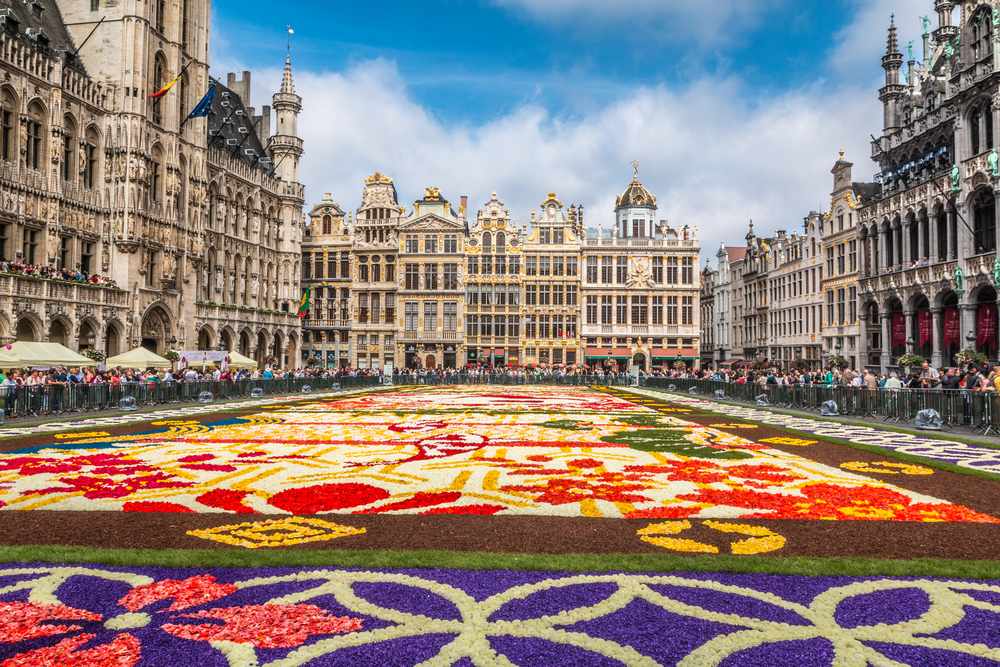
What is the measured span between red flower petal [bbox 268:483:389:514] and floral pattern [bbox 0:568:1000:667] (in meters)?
1.96

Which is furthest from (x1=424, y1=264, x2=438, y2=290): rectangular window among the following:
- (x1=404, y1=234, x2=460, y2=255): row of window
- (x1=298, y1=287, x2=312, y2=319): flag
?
(x1=298, y1=287, x2=312, y2=319): flag

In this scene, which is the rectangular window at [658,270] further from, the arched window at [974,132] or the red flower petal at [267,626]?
the red flower petal at [267,626]

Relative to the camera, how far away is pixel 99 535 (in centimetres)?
520

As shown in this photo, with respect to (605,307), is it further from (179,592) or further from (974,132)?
(179,592)

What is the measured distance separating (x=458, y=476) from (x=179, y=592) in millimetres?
4155

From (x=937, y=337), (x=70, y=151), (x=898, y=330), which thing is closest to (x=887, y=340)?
(x=898, y=330)

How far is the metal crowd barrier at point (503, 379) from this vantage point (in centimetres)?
4291

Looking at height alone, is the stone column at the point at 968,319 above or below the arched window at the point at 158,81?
below

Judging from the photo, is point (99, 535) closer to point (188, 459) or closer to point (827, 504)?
point (188, 459)

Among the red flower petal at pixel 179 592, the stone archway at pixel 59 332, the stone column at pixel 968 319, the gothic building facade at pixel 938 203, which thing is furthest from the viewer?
the stone archway at pixel 59 332

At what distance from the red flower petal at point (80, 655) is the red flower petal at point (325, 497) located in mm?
2795

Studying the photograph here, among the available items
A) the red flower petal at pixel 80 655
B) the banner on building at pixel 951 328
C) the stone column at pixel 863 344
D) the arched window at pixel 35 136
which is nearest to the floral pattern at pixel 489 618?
the red flower petal at pixel 80 655

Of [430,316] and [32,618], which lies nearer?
[32,618]

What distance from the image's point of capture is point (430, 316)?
5950cm
